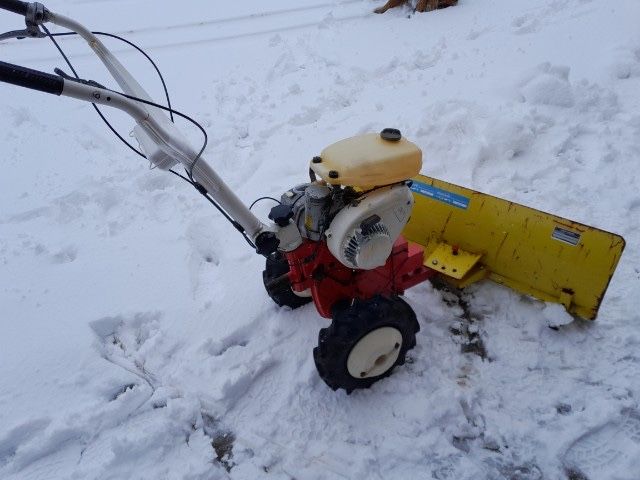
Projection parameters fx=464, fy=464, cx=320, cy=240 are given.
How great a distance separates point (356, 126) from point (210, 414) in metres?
3.16

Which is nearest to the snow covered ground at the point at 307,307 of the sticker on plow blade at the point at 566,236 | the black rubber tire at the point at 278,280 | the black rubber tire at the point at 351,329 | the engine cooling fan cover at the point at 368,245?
the black rubber tire at the point at 278,280

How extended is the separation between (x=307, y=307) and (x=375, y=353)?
766 mm

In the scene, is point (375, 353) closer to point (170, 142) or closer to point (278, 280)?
point (278, 280)

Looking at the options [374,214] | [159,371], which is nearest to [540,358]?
[374,214]

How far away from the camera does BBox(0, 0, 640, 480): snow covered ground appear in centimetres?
240

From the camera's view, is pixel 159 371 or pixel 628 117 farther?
pixel 628 117

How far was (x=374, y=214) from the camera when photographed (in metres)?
2.29

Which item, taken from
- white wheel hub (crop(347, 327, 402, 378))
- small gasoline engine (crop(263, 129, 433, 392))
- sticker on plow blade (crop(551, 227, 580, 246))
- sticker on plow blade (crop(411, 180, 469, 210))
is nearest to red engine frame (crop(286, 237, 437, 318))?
small gasoline engine (crop(263, 129, 433, 392))

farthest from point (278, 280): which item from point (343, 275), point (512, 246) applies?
point (512, 246)

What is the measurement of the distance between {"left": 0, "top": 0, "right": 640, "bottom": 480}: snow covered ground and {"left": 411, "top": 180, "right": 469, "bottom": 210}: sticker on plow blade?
2.06 ft

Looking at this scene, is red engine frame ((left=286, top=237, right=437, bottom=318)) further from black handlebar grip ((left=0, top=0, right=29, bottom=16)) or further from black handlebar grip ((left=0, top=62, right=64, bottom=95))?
black handlebar grip ((left=0, top=0, right=29, bottom=16))

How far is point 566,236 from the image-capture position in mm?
2643

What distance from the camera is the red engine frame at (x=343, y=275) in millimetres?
2529

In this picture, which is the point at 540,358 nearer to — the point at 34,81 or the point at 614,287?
the point at 614,287
